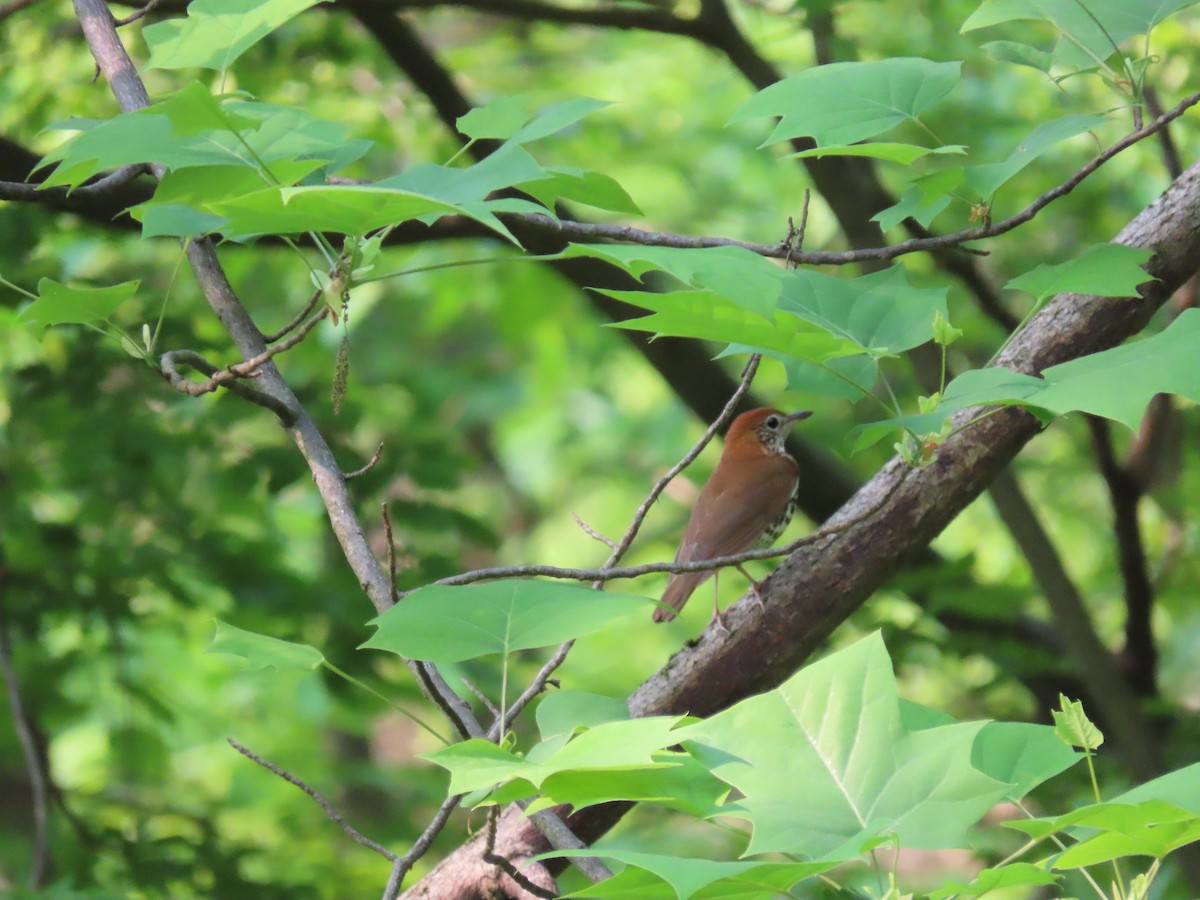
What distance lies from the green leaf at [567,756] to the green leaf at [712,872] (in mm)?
81

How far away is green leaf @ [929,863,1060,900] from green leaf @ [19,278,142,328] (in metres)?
1.32

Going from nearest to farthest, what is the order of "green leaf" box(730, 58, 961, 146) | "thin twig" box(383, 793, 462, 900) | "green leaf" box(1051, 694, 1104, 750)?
"green leaf" box(1051, 694, 1104, 750) → "thin twig" box(383, 793, 462, 900) → "green leaf" box(730, 58, 961, 146)

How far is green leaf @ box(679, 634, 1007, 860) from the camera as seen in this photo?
131 centimetres

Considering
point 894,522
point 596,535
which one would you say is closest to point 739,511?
point 894,522

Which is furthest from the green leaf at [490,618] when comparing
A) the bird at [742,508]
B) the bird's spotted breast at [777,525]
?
the bird's spotted breast at [777,525]

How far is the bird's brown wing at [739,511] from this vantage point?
399 centimetres

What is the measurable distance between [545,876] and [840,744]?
3.08 feet

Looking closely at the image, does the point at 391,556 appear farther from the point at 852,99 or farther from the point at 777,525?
the point at 777,525

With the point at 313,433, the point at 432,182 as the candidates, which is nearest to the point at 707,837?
the point at 313,433

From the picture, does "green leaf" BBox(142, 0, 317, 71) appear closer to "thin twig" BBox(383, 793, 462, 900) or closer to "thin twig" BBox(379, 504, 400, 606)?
"thin twig" BBox(379, 504, 400, 606)

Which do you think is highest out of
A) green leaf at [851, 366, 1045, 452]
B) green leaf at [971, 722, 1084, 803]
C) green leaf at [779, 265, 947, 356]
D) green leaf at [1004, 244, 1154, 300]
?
green leaf at [779, 265, 947, 356]

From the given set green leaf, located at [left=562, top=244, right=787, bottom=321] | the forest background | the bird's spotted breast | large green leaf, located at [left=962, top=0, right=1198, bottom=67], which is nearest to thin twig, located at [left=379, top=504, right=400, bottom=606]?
the forest background

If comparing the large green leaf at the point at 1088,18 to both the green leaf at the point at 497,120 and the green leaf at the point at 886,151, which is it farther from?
the green leaf at the point at 497,120

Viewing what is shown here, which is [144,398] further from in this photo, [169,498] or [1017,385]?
[1017,385]
